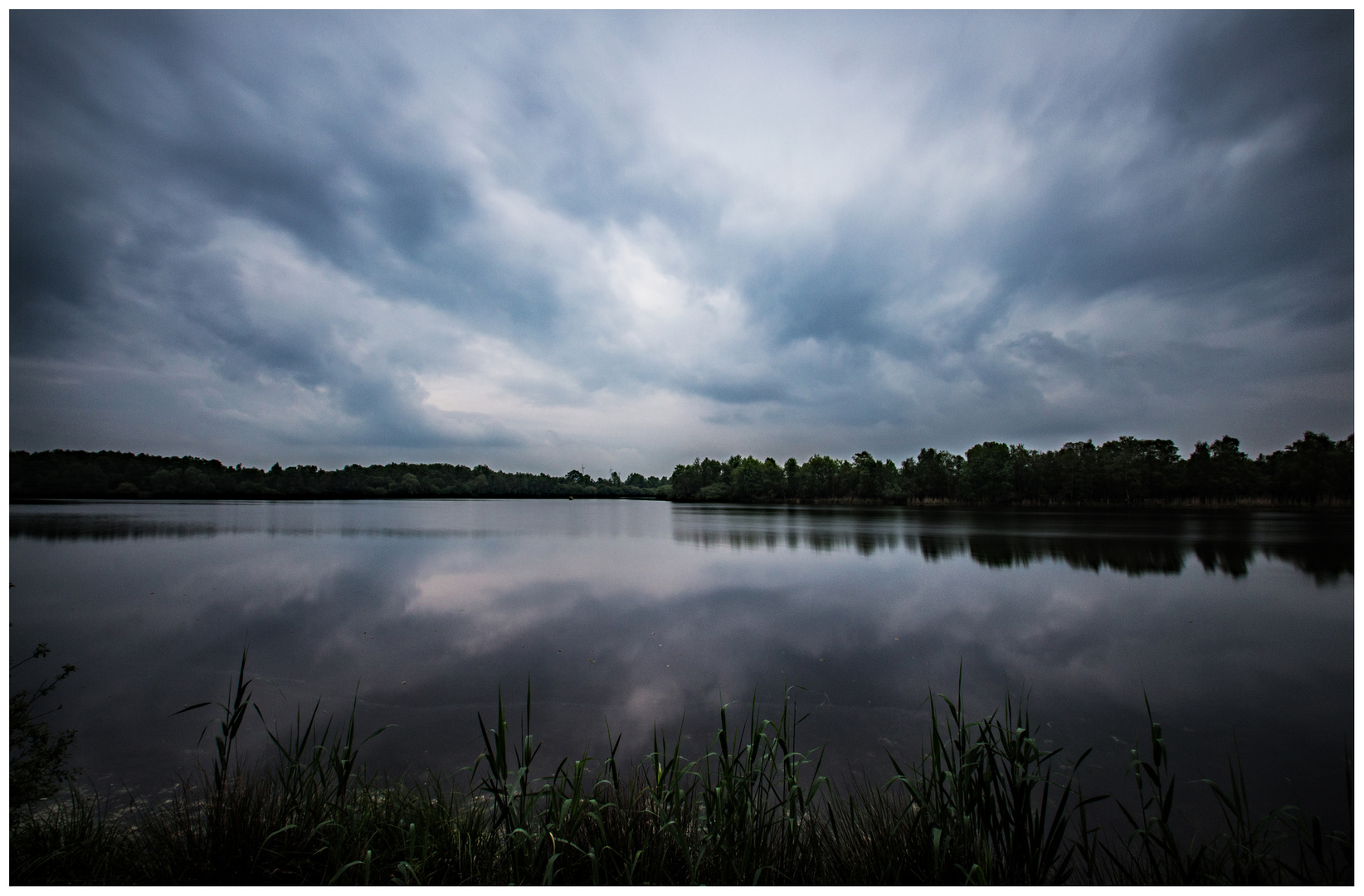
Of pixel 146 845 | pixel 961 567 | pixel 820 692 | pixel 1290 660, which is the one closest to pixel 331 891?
pixel 146 845

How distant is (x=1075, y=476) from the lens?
63719 millimetres

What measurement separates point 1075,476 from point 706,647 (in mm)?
74150

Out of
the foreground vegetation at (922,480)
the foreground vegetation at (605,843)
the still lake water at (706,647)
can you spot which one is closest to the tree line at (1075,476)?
the foreground vegetation at (922,480)

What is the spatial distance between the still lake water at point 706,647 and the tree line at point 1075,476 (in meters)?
→ 21.3

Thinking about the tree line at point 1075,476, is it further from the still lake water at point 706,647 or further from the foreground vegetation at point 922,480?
the still lake water at point 706,647

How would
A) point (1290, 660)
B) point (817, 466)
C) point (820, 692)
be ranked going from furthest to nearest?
point (817, 466), point (1290, 660), point (820, 692)

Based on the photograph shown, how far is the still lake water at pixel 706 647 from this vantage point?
5680 mm

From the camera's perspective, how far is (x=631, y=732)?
5.74m

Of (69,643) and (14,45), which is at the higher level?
(14,45)

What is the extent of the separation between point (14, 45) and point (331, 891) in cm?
675

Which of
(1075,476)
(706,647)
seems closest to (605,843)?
(706,647)

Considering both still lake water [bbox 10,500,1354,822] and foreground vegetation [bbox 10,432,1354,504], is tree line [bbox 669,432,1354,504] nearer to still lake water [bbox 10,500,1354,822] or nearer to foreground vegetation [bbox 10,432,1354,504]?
foreground vegetation [bbox 10,432,1354,504]

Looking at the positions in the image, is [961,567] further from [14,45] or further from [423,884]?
[14,45]

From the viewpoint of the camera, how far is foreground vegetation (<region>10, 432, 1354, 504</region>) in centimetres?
4159
